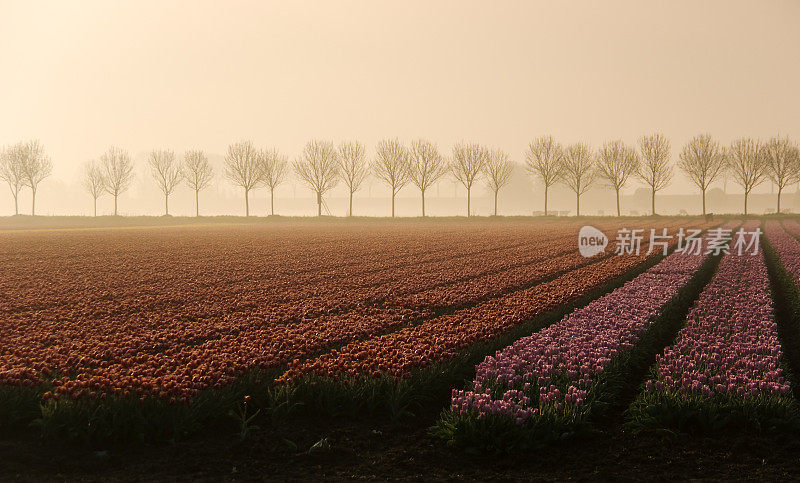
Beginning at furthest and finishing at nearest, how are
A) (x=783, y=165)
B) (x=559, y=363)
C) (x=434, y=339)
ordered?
(x=783, y=165) < (x=434, y=339) < (x=559, y=363)

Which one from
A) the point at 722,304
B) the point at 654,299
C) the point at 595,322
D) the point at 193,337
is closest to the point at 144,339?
the point at 193,337

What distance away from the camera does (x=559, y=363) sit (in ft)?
27.1

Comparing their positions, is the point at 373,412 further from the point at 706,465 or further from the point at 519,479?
the point at 706,465

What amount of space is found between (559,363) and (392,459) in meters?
3.31

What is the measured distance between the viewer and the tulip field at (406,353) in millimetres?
6836

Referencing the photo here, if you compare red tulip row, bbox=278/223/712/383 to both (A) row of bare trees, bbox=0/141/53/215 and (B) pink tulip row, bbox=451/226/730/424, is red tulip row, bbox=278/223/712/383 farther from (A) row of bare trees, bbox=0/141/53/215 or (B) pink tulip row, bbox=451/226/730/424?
(A) row of bare trees, bbox=0/141/53/215

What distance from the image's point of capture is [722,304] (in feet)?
41.4

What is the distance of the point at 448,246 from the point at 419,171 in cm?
5347

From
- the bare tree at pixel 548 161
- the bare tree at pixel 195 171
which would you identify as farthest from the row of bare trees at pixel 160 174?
the bare tree at pixel 548 161

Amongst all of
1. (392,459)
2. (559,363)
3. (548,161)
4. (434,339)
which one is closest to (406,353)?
(434,339)

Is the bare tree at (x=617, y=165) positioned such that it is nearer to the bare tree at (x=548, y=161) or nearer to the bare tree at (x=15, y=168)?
the bare tree at (x=548, y=161)

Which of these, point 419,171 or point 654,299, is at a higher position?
point 419,171

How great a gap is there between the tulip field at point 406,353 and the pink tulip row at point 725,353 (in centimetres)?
4

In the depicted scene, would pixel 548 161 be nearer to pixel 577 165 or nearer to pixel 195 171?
pixel 577 165
